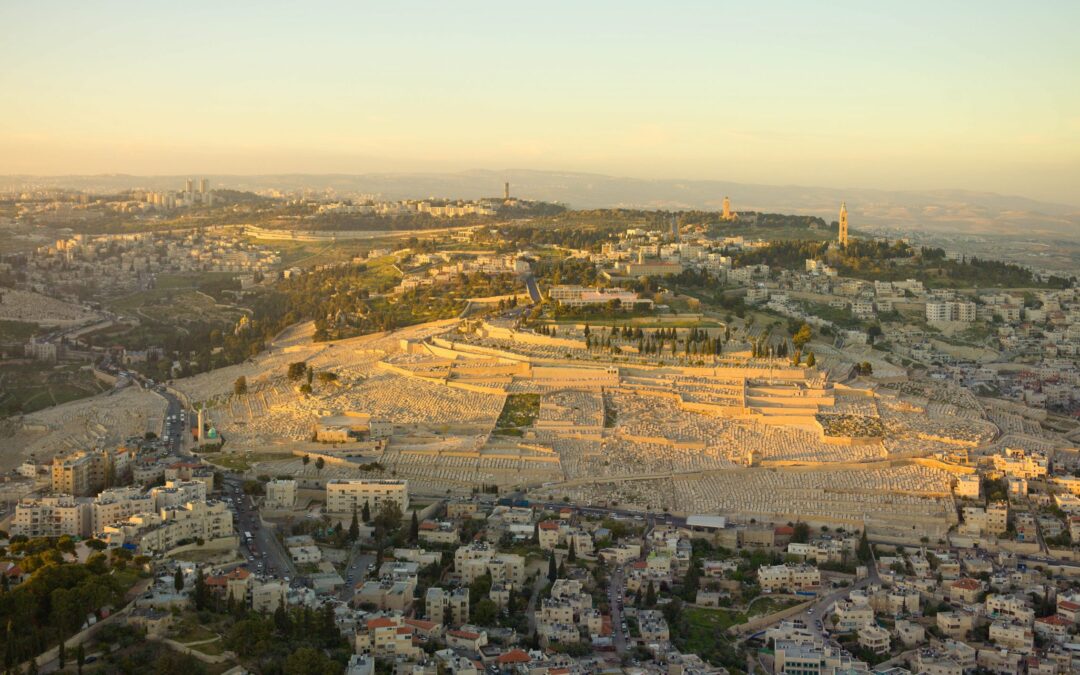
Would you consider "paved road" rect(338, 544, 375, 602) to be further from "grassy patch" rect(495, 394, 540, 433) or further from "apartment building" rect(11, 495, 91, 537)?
"grassy patch" rect(495, 394, 540, 433)

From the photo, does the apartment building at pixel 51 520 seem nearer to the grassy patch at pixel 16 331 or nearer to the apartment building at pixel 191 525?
the apartment building at pixel 191 525

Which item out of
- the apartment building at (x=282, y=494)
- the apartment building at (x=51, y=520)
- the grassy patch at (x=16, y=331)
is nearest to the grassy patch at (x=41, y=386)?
the grassy patch at (x=16, y=331)

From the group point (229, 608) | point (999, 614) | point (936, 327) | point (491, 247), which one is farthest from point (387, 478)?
point (491, 247)

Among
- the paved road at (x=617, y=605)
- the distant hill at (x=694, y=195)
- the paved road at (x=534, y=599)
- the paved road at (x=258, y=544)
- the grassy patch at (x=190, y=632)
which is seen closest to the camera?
the grassy patch at (x=190, y=632)

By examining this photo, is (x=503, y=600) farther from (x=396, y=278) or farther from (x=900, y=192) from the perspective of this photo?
(x=900, y=192)

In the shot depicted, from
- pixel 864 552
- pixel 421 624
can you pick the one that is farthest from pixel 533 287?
pixel 421 624

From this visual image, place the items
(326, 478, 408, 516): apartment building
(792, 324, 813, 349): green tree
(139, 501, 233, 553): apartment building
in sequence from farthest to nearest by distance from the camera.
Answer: (792, 324, 813, 349): green tree < (326, 478, 408, 516): apartment building < (139, 501, 233, 553): apartment building

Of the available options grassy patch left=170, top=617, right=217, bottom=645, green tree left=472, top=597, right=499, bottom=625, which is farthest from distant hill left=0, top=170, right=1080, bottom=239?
grassy patch left=170, top=617, right=217, bottom=645

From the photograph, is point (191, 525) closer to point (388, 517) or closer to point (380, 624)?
point (388, 517)
